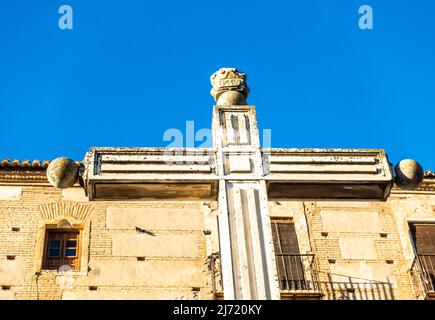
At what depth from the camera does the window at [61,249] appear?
583 inches

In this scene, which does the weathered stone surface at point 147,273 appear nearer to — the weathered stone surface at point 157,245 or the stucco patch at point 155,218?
the weathered stone surface at point 157,245

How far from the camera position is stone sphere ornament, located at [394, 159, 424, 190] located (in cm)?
736

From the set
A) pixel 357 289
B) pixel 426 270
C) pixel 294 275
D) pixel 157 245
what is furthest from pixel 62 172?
pixel 426 270

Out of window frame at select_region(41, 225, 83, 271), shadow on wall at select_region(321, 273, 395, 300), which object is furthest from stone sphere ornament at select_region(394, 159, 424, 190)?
window frame at select_region(41, 225, 83, 271)

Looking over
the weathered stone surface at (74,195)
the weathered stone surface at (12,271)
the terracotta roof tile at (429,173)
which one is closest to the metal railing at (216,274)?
the weathered stone surface at (74,195)

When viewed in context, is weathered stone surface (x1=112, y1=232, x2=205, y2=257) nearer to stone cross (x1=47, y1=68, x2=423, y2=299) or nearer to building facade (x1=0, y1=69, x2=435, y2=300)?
building facade (x1=0, y1=69, x2=435, y2=300)

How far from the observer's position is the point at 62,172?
700 centimetres

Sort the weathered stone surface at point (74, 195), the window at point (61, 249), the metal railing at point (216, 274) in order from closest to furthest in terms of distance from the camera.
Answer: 1. the metal railing at point (216, 274)
2. the window at point (61, 249)
3. the weathered stone surface at point (74, 195)

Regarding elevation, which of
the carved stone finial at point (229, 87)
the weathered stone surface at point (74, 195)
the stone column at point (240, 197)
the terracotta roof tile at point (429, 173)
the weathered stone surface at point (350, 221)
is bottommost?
the stone column at point (240, 197)

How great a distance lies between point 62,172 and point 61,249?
838 cm

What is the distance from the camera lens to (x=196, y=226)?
50.6 feet

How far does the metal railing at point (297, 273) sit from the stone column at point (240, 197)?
7136 millimetres

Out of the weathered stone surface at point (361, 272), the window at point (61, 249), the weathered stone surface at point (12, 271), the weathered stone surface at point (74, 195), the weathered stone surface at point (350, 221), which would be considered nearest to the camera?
the weathered stone surface at point (12, 271)
